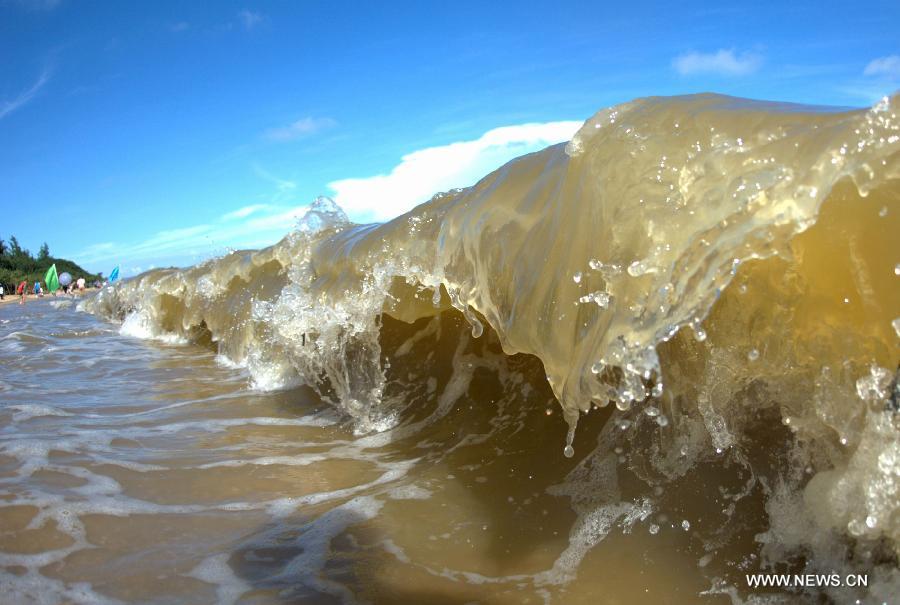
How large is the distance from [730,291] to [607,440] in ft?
2.43

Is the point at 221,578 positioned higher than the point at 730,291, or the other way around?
the point at 730,291

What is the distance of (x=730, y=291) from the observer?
2.06 m

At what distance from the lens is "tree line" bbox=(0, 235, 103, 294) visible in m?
42.3

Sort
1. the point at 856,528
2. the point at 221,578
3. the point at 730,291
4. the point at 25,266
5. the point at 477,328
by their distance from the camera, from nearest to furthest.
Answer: the point at 856,528
the point at 221,578
the point at 730,291
the point at 477,328
the point at 25,266

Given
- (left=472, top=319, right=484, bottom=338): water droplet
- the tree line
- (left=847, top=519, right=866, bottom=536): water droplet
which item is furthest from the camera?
the tree line

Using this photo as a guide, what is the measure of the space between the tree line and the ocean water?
4565cm

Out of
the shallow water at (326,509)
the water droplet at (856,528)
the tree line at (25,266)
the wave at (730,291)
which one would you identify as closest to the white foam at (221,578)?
the shallow water at (326,509)

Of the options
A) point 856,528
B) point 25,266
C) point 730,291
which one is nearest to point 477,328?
point 730,291

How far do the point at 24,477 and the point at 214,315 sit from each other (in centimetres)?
480

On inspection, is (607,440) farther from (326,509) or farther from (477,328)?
(326,509)

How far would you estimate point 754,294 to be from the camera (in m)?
2.01

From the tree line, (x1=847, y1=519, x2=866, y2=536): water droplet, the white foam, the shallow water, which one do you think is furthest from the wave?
the tree line

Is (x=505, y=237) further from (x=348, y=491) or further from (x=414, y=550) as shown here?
(x=414, y=550)

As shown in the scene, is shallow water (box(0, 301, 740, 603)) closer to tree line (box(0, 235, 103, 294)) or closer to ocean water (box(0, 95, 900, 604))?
ocean water (box(0, 95, 900, 604))
